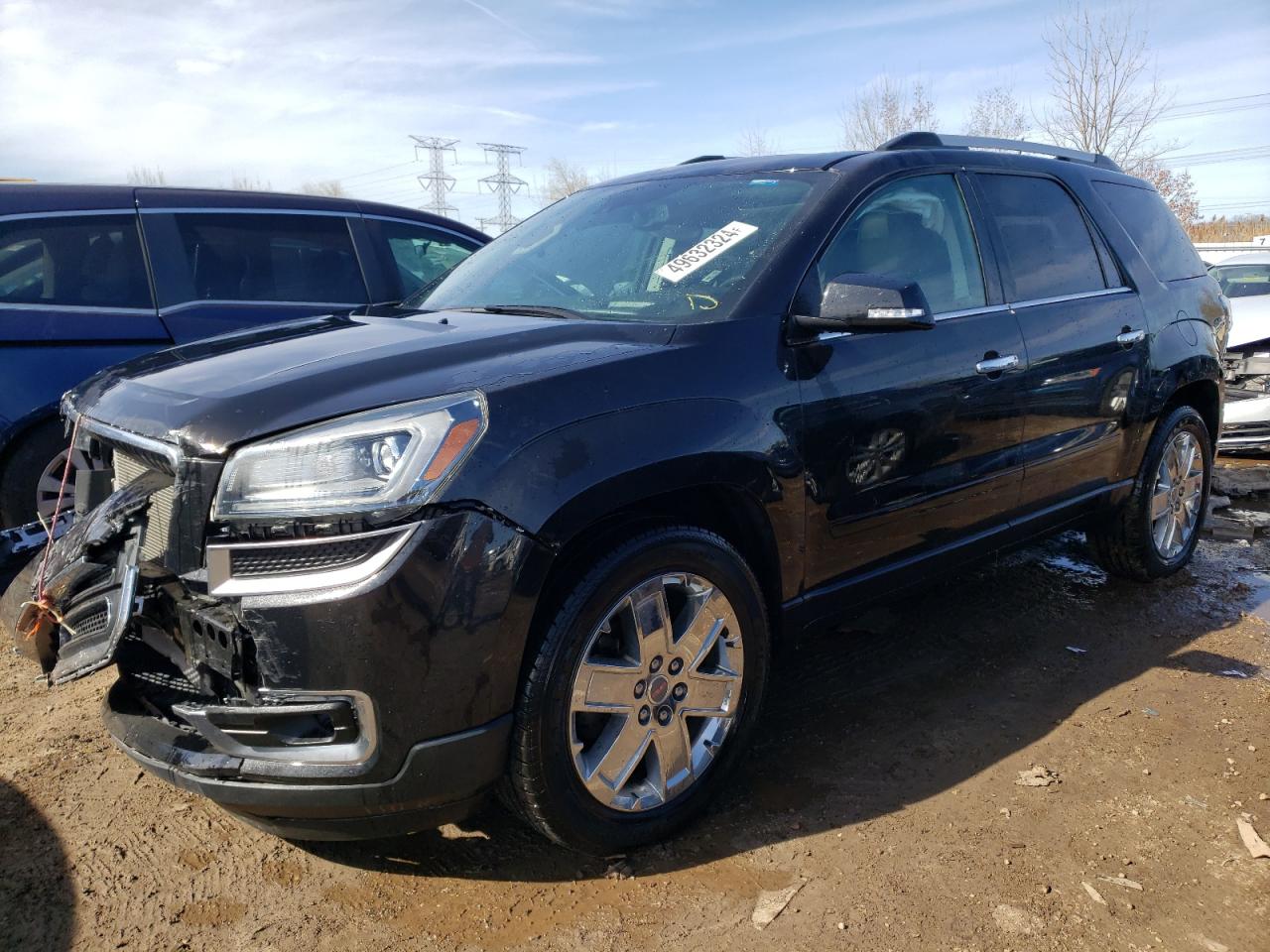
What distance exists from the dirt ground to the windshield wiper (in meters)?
1.51

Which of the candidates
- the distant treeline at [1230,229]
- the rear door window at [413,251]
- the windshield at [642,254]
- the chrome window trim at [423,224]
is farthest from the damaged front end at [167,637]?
the distant treeline at [1230,229]

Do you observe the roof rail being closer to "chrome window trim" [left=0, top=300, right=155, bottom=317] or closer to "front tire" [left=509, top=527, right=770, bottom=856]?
"front tire" [left=509, top=527, right=770, bottom=856]

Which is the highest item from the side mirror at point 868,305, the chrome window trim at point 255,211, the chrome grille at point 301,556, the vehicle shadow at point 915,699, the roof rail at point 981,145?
the roof rail at point 981,145

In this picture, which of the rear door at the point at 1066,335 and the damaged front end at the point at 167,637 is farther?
the rear door at the point at 1066,335

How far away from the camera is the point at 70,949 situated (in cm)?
214

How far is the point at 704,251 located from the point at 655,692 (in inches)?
54.0

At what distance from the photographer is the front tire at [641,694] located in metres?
2.17

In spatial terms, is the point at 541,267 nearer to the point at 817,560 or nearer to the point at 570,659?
the point at 817,560

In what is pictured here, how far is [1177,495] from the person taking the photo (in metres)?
4.55

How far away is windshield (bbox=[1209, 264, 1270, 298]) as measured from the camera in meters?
9.07

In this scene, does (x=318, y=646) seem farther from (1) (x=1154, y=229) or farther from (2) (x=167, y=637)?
(1) (x=1154, y=229)

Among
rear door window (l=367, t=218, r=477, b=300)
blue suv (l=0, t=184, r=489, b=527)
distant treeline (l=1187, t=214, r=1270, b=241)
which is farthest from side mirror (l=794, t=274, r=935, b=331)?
distant treeline (l=1187, t=214, r=1270, b=241)

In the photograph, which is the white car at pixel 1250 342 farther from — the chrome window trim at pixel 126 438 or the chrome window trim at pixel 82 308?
the chrome window trim at pixel 126 438

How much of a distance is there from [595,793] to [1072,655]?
2.36 meters
